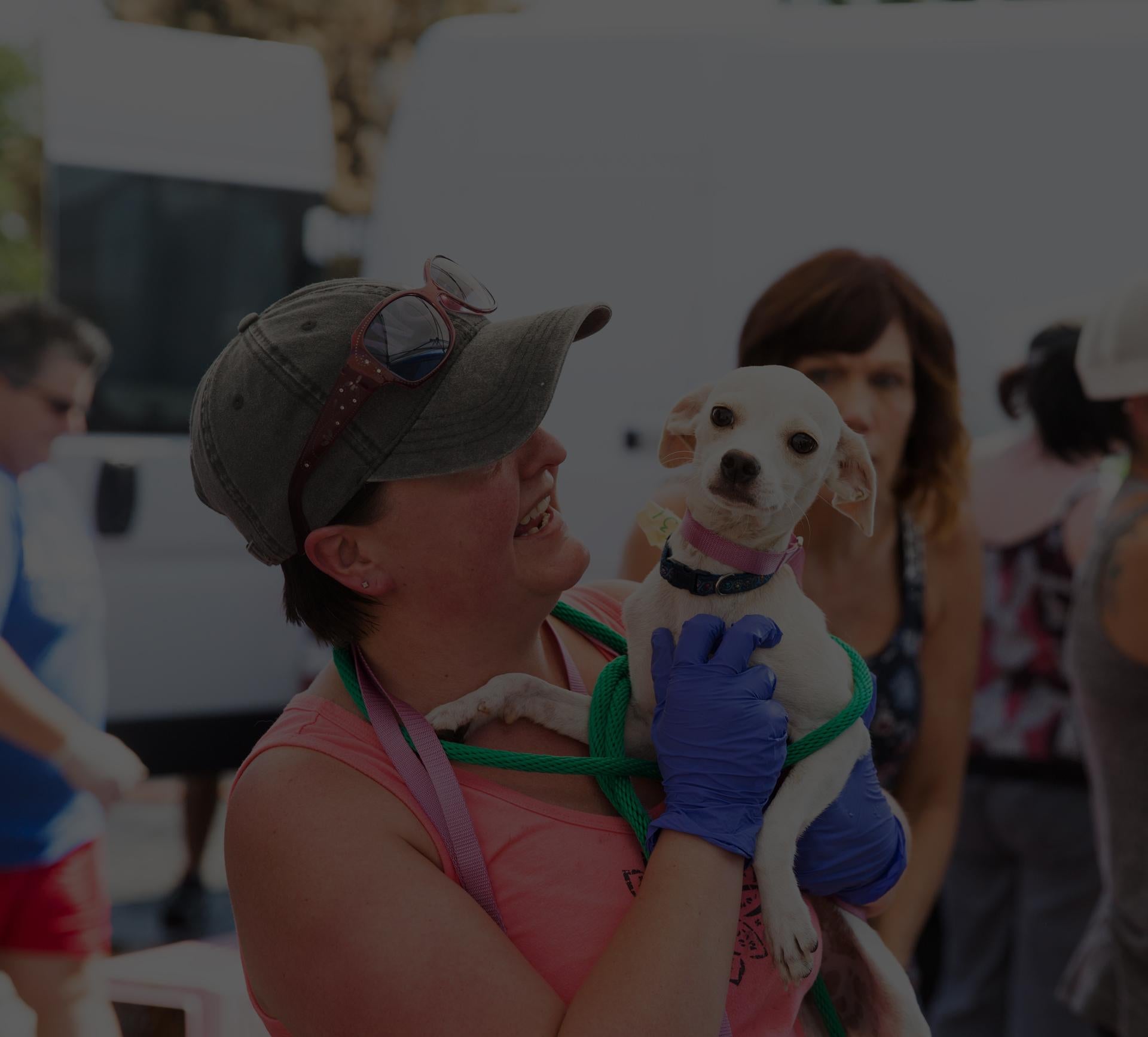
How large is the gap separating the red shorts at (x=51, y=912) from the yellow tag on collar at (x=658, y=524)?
1959 millimetres

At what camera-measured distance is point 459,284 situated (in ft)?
5.57

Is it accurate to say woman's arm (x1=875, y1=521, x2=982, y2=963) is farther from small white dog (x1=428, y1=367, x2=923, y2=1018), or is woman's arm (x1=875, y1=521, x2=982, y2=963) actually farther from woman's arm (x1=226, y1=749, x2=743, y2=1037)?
woman's arm (x1=226, y1=749, x2=743, y2=1037)

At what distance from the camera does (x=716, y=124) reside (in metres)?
4.25

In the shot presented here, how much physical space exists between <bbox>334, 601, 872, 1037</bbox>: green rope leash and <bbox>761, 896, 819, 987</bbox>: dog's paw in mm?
191

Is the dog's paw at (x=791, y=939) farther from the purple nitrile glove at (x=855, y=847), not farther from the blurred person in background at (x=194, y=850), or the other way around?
the blurred person in background at (x=194, y=850)

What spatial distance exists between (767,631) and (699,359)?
104 inches

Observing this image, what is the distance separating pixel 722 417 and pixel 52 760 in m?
2.02

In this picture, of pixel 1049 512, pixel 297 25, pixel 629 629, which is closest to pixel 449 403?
pixel 629 629

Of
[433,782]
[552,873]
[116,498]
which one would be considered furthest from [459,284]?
[116,498]

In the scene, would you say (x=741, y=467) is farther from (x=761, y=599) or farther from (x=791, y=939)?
(x=791, y=939)

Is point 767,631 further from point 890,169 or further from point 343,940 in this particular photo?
point 890,169

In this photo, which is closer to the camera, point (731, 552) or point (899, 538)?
point (731, 552)

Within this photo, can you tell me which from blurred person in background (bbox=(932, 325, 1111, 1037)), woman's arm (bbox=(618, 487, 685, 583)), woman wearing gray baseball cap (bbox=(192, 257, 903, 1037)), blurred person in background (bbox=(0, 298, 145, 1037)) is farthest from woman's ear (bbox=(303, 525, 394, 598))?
blurred person in background (bbox=(932, 325, 1111, 1037))

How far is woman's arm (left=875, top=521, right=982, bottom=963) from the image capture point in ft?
8.93
